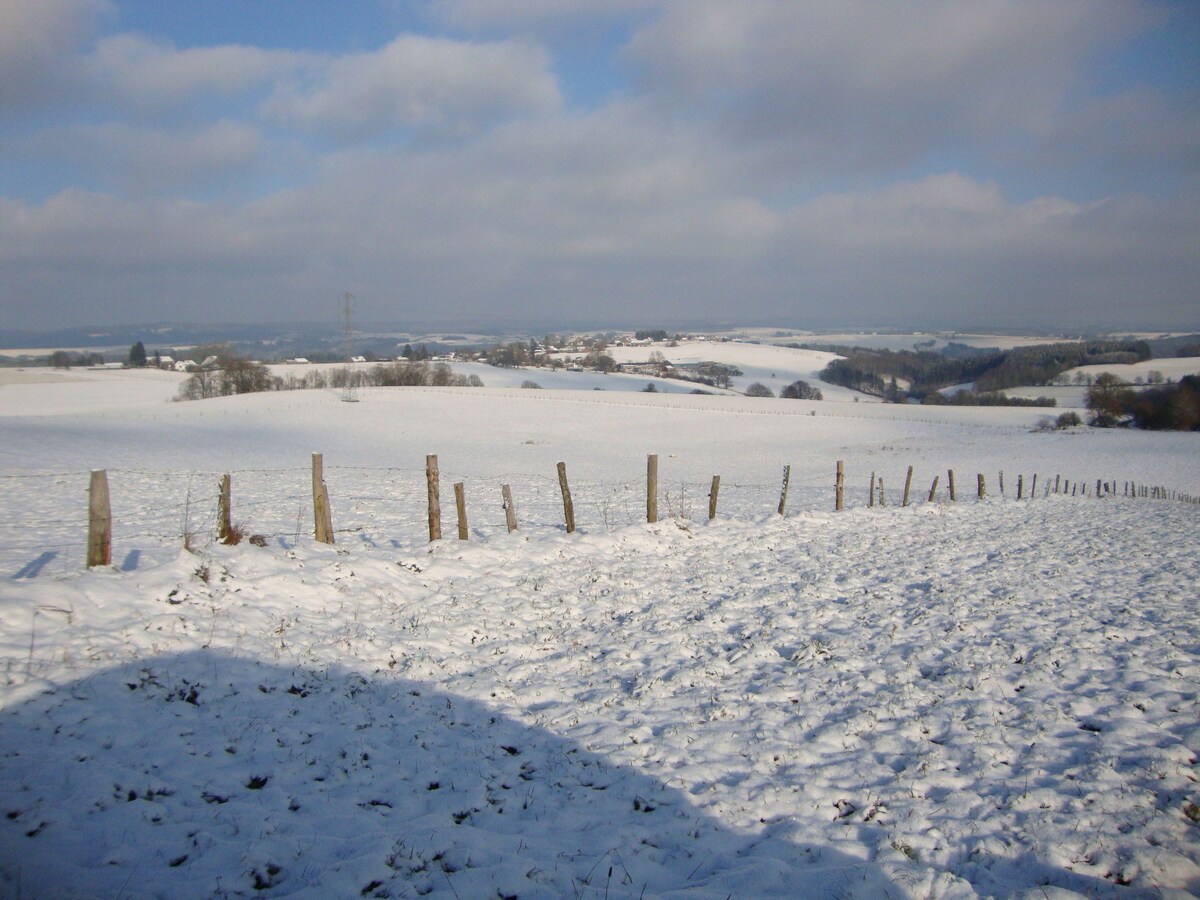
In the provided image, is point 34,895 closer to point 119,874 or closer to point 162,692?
point 119,874

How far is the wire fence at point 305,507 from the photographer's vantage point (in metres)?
12.2

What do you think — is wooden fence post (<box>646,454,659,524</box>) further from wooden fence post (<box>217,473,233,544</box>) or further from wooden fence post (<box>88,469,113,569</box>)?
wooden fence post (<box>88,469,113,569</box>)

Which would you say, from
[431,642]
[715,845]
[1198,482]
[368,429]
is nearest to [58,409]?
[368,429]

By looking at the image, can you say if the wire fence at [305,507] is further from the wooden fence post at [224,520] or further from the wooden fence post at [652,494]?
the wooden fence post at [652,494]

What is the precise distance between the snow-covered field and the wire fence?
1.08 ft

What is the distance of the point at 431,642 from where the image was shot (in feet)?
26.9

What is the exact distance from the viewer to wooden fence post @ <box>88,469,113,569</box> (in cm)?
834

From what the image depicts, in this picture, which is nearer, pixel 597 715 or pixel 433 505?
pixel 597 715

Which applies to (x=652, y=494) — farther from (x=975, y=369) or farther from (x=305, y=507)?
(x=975, y=369)

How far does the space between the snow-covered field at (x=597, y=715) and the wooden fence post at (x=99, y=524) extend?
16.6 inches

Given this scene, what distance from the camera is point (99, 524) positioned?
8461 mm

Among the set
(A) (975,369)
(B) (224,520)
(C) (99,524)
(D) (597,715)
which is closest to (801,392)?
(A) (975,369)

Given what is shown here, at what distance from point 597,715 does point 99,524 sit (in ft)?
23.5

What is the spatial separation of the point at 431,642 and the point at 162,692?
2926 mm
